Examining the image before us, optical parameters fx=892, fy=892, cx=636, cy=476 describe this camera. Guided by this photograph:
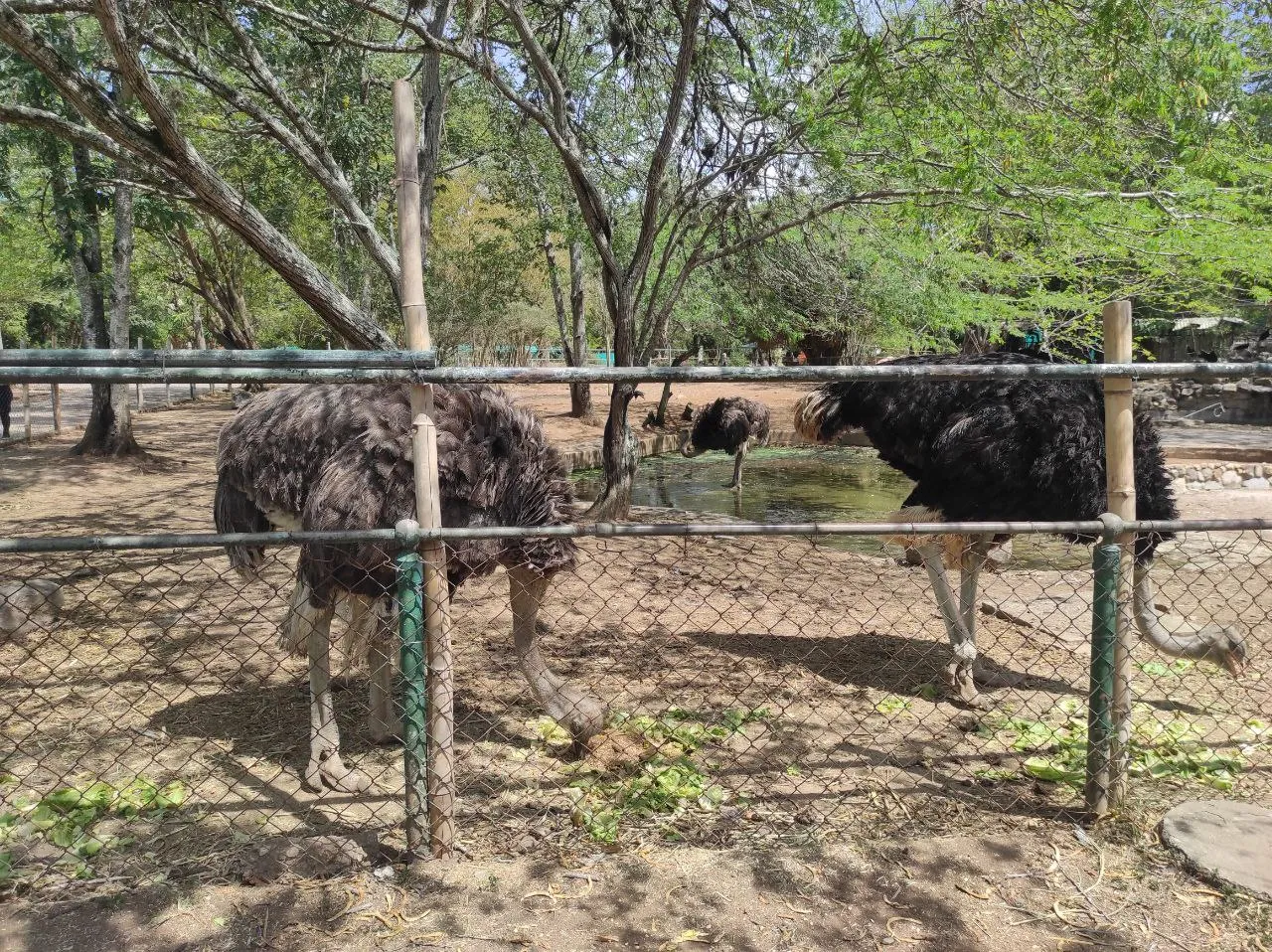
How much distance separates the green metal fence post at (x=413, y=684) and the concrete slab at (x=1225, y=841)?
2.46 meters

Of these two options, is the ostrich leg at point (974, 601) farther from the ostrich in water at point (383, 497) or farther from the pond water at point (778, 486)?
the pond water at point (778, 486)

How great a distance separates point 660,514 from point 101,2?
671 centimetres

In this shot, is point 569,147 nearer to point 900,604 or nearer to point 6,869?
point 900,604

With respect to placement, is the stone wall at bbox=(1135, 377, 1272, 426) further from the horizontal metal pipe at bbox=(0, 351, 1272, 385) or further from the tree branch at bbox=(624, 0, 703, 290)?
the horizontal metal pipe at bbox=(0, 351, 1272, 385)

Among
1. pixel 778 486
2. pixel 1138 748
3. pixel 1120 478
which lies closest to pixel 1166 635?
pixel 1138 748

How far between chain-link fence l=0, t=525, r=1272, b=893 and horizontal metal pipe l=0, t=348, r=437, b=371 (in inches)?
25.7

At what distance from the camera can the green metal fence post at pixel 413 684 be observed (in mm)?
2709

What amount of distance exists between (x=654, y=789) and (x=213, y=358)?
2166 mm

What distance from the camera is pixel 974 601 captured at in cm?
471

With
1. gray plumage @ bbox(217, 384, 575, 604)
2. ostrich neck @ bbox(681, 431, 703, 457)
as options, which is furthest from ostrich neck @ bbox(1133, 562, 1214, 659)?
ostrich neck @ bbox(681, 431, 703, 457)

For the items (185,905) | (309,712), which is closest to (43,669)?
(309,712)

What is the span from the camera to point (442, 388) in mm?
3600

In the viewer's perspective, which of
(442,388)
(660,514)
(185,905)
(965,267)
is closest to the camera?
(185,905)

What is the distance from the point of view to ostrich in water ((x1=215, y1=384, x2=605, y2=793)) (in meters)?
3.38
